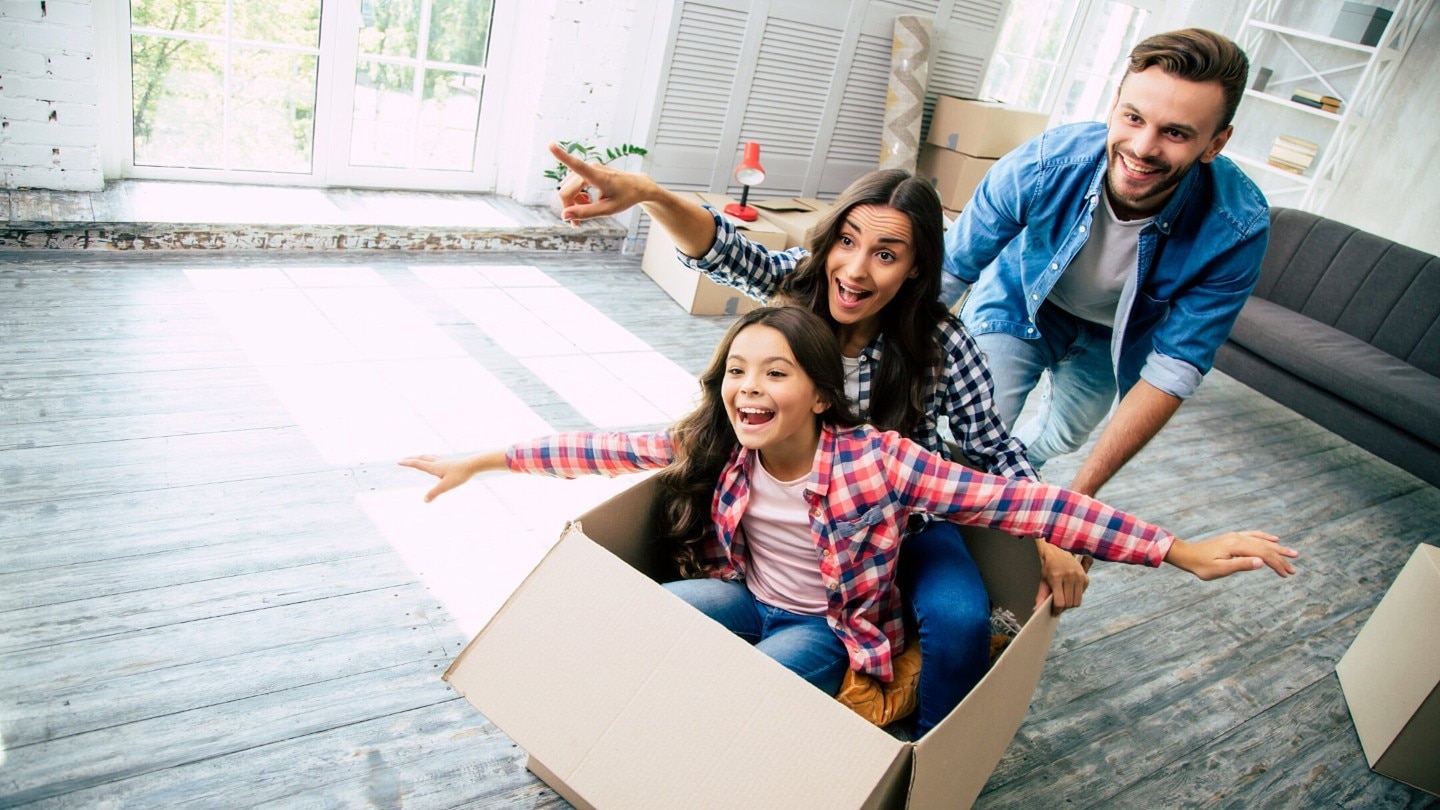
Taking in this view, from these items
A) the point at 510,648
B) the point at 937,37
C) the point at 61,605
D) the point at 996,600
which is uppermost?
the point at 937,37

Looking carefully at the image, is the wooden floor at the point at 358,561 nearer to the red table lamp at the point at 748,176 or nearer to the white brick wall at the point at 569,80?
the red table lamp at the point at 748,176

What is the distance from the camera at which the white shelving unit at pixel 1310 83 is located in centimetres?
504

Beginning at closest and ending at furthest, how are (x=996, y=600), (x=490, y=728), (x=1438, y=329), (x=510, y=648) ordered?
(x=510, y=648), (x=490, y=728), (x=996, y=600), (x=1438, y=329)

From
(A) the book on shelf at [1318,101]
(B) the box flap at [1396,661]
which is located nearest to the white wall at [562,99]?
(A) the book on shelf at [1318,101]

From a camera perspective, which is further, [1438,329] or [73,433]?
[1438,329]

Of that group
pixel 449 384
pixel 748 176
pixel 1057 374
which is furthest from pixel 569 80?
pixel 1057 374

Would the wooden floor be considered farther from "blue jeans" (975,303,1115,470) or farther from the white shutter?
the white shutter

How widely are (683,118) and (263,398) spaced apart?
7.29ft

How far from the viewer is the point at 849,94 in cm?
455

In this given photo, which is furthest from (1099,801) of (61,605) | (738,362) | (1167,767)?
(61,605)

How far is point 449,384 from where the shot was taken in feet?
9.02

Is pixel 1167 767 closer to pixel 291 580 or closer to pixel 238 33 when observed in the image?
pixel 291 580

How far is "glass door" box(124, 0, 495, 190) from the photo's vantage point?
→ 330cm

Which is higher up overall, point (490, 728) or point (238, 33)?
point (238, 33)
